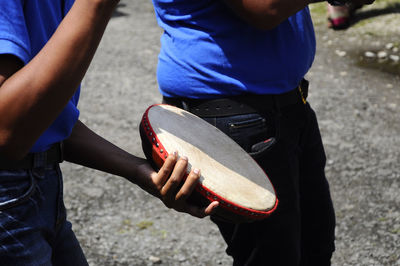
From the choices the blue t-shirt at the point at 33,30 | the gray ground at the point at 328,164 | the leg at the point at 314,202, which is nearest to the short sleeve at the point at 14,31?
the blue t-shirt at the point at 33,30

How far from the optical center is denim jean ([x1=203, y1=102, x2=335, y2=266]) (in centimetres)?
179

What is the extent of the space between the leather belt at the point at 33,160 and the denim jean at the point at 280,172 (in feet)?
2.03

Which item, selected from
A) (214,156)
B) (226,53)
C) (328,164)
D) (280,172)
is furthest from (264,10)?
(328,164)

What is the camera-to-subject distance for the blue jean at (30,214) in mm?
1130

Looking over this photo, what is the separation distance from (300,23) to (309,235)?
83 centimetres

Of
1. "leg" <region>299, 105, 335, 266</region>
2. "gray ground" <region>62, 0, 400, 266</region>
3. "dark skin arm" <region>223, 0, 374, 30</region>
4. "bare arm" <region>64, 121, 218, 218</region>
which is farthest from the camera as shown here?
"gray ground" <region>62, 0, 400, 266</region>

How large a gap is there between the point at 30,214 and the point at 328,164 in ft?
9.61

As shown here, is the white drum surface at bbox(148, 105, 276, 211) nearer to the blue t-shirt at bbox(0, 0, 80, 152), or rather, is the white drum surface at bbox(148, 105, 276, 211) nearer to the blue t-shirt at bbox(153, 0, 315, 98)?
the blue t-shirt at bbox(153, 0, 315, 98)

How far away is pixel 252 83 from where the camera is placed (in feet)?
5.75

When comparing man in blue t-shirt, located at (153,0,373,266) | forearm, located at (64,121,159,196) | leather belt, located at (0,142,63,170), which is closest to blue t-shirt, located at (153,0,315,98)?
man in blue t-shirt, located at (153,0,373,266)

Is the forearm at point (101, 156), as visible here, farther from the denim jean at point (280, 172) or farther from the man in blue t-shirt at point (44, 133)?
the denim jean at point (280, 172)

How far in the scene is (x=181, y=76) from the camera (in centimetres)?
180

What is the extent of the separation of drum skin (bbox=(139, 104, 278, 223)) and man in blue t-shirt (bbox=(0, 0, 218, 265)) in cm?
4

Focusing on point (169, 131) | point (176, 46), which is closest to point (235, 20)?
point (176, 46)
